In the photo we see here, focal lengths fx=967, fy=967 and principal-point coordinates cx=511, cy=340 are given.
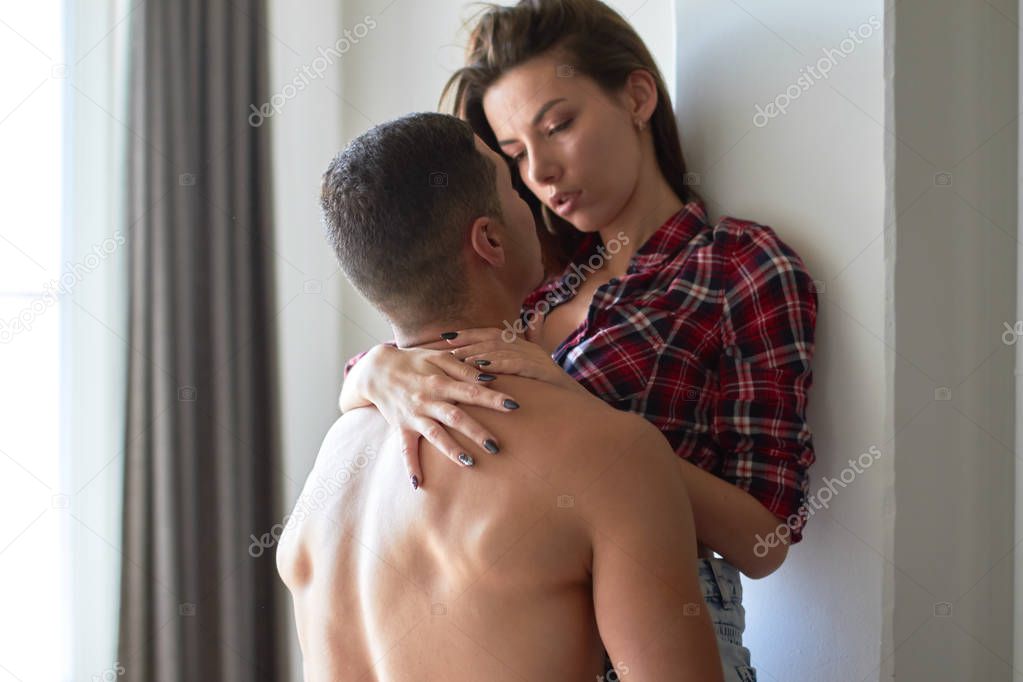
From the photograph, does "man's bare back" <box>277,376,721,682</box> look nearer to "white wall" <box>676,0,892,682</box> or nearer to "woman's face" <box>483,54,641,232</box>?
"white wall" <box>676,0,892,682</box>

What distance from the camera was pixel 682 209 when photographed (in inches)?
65.6

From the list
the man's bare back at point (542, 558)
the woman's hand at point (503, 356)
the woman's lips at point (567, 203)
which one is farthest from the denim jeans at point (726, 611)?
the woman's lips at point (567, 203)

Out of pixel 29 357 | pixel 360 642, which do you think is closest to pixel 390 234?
pixel 360 642

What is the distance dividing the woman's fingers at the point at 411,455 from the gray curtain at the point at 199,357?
134 cm

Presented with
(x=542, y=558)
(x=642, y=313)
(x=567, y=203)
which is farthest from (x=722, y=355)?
(x=542, y=558)

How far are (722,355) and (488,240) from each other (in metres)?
0.47

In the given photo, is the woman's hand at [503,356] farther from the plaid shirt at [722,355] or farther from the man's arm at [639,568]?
the plaid shirt at [722,355]

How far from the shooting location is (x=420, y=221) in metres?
1.15

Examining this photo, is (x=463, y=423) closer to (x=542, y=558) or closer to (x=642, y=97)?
(x=542, y=558)

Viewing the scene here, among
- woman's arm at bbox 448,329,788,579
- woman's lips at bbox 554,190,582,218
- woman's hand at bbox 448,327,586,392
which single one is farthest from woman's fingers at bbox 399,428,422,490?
woman's lips at bbox 554,190,582,218

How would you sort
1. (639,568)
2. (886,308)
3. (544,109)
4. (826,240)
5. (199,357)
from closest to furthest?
(639,568) < (886,308) < (826,240) < (544,109) < (199,357)

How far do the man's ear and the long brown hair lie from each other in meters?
0.47

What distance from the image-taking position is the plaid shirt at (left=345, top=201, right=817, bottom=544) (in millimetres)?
1404

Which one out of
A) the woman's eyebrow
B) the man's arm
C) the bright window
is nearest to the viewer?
the man's arm
